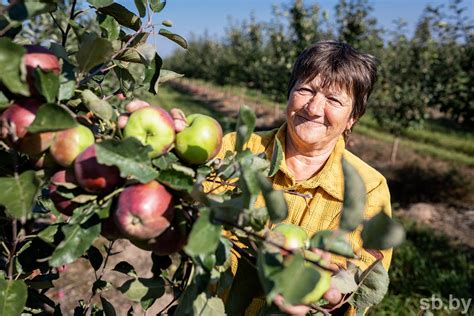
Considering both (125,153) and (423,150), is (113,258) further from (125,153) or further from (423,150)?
(423,150)

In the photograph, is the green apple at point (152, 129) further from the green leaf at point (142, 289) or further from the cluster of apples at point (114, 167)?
the green leaf at point (142, 289)

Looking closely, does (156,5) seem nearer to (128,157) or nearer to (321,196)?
(128,157)

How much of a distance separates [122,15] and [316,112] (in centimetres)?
94

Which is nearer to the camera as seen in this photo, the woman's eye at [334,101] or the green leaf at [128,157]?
the green leaf at [128,157]

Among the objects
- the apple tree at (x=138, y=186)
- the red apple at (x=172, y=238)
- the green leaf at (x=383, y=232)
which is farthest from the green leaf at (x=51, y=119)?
the green leaf at (x=383, y=232)

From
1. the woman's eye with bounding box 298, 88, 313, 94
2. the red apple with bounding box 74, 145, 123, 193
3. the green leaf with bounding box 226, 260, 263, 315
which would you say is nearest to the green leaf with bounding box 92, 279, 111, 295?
the green leaf with bounding box 226, 260, 263, 315

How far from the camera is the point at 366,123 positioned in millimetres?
Answer: 13648

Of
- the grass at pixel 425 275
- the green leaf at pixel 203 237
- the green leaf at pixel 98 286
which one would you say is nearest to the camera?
the green leaf at pixel 203 237

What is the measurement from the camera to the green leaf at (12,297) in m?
0.73

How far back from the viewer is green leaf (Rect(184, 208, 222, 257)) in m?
0.57

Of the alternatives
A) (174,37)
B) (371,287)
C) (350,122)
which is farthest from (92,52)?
(350,122)

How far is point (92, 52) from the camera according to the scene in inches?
26.5

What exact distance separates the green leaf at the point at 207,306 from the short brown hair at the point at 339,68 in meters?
1.14

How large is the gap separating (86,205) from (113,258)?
3501 mm
